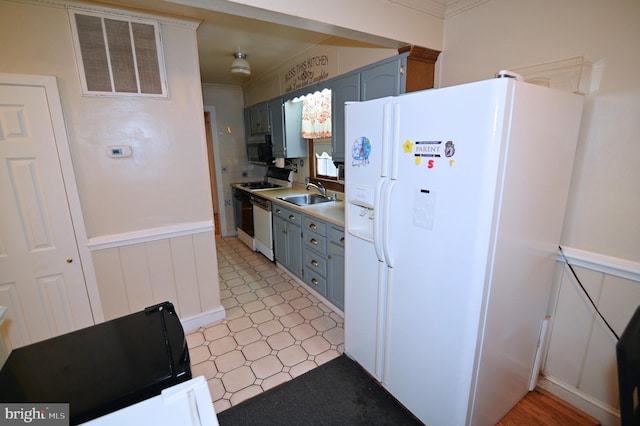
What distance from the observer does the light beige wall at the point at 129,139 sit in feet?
5.81

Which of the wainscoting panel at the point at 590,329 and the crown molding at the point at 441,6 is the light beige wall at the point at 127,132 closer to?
the crown molding at the point at 441,6

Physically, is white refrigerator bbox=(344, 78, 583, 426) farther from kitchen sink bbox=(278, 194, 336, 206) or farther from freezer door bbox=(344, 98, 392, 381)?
kitchen sink bbox=(278, 194, 336, 206)

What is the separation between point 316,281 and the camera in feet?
9.98

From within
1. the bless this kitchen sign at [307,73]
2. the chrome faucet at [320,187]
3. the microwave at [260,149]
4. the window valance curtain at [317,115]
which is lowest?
the chrome faucet at [320,187]

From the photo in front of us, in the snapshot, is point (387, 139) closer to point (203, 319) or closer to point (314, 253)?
point (314, 253)

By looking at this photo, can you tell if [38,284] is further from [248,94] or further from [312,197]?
[248,94]

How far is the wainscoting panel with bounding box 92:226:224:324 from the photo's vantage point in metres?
2.21

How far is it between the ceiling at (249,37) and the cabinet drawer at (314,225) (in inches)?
60.4

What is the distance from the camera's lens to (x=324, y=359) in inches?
87.5

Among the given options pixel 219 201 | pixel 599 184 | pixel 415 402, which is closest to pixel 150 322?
pixel 415 402

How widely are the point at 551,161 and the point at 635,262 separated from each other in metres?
0.71

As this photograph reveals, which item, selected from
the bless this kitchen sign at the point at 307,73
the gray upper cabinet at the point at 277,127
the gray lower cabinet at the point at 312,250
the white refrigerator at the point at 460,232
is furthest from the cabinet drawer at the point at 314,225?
the bless this kitchen sign at the point at 307,73

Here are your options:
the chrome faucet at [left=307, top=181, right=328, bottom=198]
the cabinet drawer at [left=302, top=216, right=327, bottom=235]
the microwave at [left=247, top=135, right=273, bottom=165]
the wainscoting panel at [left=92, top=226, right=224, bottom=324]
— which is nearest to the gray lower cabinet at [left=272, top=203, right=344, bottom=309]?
the cabinet drawer at [left=302, top=216, right=327, bottom=235]

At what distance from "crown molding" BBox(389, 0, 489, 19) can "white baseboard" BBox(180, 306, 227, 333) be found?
2.85 meters
